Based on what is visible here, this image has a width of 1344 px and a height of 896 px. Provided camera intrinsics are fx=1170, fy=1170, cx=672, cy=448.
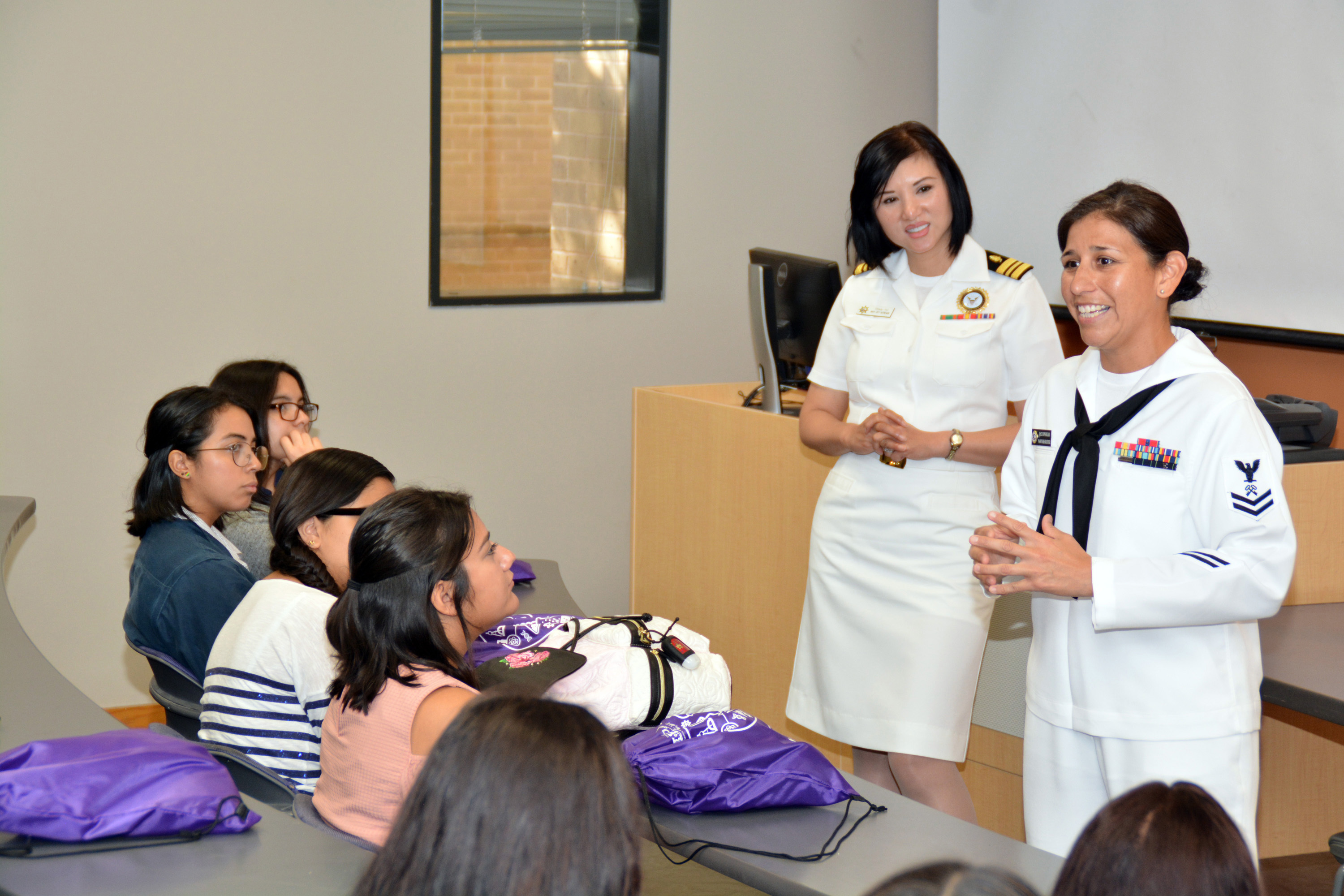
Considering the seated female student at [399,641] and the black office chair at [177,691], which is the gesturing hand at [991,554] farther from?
the black office chair at [177,691]

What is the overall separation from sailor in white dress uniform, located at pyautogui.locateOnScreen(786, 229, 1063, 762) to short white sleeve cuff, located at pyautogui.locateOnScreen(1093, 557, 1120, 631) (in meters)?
0.67

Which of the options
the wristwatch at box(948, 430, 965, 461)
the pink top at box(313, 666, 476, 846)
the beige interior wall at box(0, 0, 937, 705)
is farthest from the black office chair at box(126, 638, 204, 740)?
the beige interior wall at box(0, 0, 937, 705)

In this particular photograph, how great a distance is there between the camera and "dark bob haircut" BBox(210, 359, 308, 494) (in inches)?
116

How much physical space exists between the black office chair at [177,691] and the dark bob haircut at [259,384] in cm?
67

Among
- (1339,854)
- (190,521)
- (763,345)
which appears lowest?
(1339,854)

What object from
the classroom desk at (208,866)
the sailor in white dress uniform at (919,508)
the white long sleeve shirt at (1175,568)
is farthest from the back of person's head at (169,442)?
the white long sleeve shirt at (1175,568)

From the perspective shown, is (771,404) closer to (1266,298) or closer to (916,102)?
(1266,298)

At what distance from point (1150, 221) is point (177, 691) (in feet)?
6.32

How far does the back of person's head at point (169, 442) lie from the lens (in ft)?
7.98

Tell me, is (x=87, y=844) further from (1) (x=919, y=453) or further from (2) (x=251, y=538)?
(1) (x=919, y=453)

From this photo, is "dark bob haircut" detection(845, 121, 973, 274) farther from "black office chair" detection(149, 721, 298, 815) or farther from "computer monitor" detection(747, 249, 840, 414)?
"black office chair" detection(149, 721, 298, 815)

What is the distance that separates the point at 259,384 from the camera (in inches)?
118

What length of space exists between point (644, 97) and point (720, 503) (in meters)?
2.06

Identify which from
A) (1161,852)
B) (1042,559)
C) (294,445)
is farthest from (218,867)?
(294,445)
